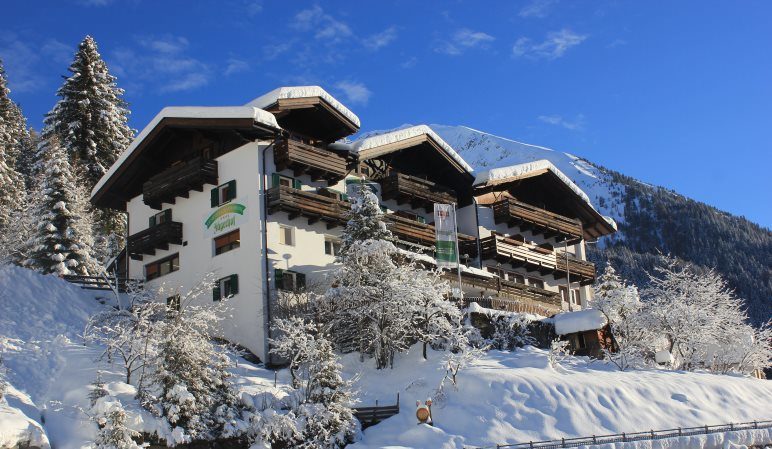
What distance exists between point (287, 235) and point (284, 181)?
107 inches

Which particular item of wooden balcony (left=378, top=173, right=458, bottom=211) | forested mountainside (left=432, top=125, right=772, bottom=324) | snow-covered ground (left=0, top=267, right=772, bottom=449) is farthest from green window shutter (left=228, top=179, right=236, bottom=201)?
forested mountainside (left=432, top=125, right=772, bottom=324)

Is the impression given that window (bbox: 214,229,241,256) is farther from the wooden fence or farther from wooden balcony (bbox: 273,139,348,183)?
the wooden fence

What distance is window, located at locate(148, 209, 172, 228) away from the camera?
142 ft

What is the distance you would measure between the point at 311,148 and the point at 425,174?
35.1 feet

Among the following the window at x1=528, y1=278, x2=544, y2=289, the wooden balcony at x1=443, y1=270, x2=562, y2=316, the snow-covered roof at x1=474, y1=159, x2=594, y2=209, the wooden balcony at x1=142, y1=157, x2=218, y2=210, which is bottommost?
the wooden balcony at x1=443, y1=270, x2=562, y2=316

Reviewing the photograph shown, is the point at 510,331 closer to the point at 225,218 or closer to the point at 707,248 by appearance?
the point at 225,218

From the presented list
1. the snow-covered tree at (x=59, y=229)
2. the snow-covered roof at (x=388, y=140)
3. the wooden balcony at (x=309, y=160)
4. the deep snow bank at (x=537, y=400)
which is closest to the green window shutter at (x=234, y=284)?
the wooden balcony at (x=309, y=160)

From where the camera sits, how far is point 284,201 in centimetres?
3769

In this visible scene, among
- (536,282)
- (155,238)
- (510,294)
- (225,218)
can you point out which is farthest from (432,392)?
(536,282)

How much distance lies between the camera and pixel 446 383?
31.1 metres

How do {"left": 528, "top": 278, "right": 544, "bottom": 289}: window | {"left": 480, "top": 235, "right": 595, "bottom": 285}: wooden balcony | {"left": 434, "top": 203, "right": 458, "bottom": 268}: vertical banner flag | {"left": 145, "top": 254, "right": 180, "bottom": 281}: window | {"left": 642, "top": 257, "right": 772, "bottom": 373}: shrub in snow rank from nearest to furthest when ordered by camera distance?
1. {"left": 642, "top": 257, "right": 772, "bottom": 373}: shrub in snow
2. {"left": 434, "top": 203, "right": 458, "bottom": 268}: vertical banner flag
3. {"left": 145, "top": 254, "right": 180, "bottom": 281}: window
4. {"left": 480, "top": 235, "right": 595, "bottom": 285}: wooden balcony
5. {"left": 528, "top": 278, "right": 544, "bottom": 289}: window

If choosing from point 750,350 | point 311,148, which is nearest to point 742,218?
point 750,350

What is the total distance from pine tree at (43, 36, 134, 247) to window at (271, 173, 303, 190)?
803 inches

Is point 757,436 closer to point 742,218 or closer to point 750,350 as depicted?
point 750,350
